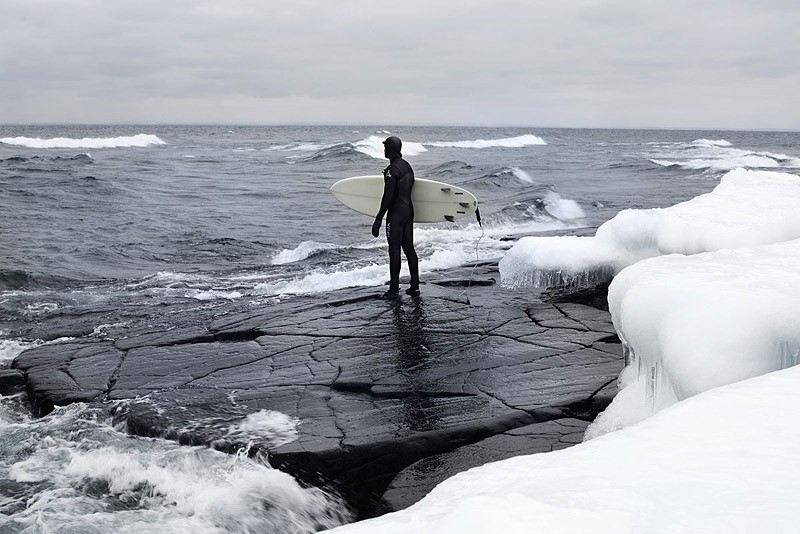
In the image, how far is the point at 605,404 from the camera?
6.07m

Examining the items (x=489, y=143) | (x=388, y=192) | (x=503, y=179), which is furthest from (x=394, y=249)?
(x=489, y=143)

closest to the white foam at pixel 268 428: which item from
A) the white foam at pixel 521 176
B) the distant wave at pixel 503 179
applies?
the distant wave at pixel 503 179

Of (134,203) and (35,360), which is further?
(134,203)

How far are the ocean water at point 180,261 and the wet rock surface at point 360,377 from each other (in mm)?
297

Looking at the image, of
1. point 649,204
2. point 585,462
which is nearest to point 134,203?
point 649,204

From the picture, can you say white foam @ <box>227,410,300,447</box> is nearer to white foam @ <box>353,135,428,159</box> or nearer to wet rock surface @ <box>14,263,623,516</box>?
wet rock surface @ <box>14,263,623,516</box>

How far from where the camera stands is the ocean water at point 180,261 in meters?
5.21

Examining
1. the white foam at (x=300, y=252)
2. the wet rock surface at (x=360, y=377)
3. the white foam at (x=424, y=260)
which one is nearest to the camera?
the wet rock surface at (x=360, y=377)

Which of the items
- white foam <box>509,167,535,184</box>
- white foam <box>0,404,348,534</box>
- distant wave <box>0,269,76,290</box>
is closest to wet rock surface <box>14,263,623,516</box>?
white foam <box>0,404,348,534</box>

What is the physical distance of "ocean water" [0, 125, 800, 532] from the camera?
17.1 feet

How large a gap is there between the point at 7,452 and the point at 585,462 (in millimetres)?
4918

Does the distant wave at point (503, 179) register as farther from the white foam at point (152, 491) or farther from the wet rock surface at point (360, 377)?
the white foam at point (152, 491)

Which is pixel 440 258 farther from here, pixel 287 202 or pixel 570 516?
pixel 287 202

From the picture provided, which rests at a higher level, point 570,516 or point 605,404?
point 570,516
